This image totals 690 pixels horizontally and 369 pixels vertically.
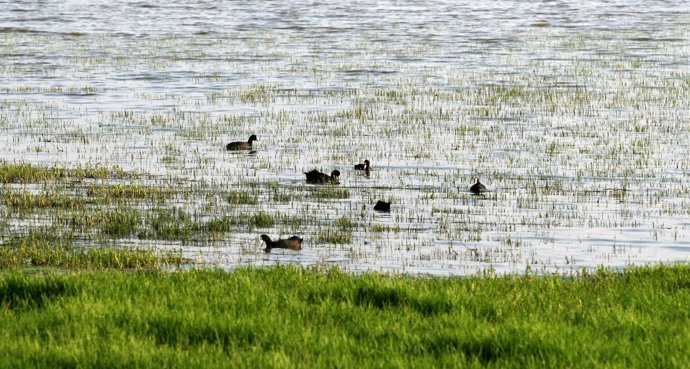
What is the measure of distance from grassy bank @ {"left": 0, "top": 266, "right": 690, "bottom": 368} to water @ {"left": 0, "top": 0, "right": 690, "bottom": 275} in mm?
3699

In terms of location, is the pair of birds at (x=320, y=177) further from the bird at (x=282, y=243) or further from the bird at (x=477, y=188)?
the bird at (x=282, y=243)

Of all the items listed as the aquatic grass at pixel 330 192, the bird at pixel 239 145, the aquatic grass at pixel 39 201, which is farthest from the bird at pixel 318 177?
the aquatic grass at pixel 39 201

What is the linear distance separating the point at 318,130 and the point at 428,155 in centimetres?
508

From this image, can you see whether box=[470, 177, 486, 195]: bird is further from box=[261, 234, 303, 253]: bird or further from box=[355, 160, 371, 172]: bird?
box=[261, 234, 303, 253]: bird

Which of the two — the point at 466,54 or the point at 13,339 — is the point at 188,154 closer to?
the point at 13,339

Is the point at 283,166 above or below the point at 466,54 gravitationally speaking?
below

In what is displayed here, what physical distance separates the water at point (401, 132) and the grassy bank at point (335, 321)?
370 cm

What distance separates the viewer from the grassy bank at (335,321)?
9227mm

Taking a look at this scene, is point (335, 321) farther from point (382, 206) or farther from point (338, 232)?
point (382, 206)

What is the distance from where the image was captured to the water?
60.8ft

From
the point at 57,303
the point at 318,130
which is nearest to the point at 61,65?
the point at 318,130

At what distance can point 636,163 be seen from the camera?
84.9 ft

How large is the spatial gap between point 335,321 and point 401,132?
20608mm

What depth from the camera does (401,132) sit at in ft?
102
